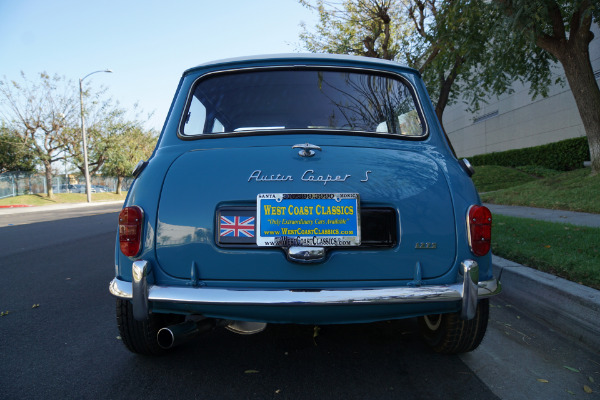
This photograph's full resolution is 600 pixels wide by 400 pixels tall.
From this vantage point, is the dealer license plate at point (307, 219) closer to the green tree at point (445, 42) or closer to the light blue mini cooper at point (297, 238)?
the light blue mini cooper at point (297, 238)

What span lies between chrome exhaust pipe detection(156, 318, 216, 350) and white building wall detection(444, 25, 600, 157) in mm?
18821

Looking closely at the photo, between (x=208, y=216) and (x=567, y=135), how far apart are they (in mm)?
20549

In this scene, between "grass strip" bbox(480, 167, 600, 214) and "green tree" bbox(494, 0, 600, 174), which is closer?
"grass strip" bbox(480, 167, 600, 214)

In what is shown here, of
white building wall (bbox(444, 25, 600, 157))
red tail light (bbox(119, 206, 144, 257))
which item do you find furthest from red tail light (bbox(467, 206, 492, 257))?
white building wall (bbox(444, 25, 600, 157))

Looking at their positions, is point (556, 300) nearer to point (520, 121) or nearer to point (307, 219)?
point (307, 219)

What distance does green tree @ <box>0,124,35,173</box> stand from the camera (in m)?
34.0

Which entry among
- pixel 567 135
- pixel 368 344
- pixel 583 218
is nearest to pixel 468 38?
pixel 583 218

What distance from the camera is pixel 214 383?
226 centimetres

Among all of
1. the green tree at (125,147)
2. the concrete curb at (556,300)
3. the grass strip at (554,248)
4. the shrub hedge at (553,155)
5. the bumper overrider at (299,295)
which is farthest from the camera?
the green tree at (125,147)

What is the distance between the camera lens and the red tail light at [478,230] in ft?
7.06

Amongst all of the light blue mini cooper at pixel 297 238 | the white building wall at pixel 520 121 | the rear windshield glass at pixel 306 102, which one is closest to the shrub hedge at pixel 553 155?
the white building wall at pixel 520 121

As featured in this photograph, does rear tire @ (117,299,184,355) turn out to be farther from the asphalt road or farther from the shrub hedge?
the shrub hedge

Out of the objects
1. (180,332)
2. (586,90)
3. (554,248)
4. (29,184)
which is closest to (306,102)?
(180,332)

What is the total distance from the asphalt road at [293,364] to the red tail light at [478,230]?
76 centimetres
